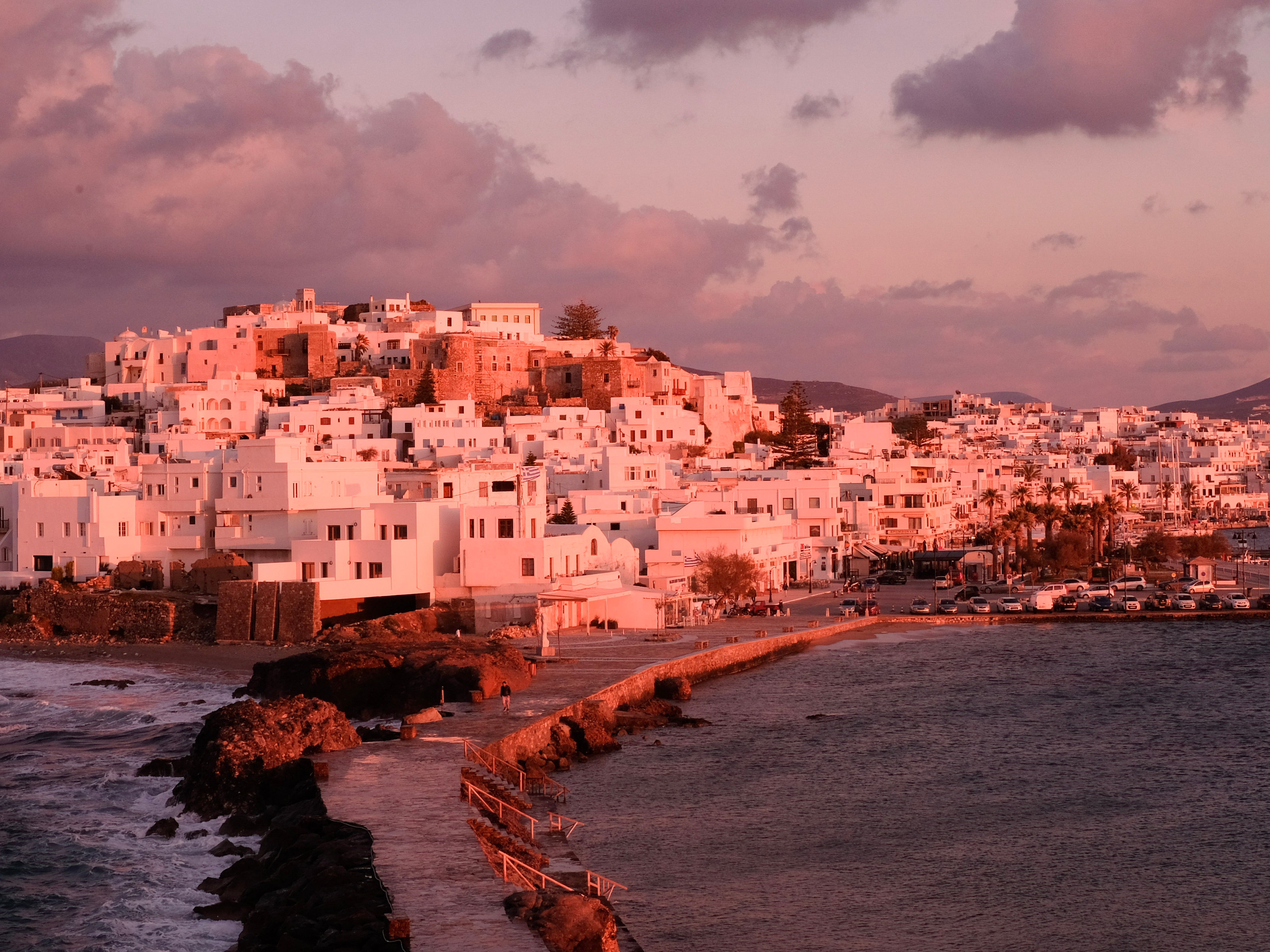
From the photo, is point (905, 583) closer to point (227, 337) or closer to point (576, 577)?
point (576, 577)

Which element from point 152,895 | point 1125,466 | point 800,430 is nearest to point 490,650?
point 152,895

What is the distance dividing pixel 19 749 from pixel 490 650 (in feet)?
35.8

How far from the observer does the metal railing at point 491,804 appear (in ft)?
75.8

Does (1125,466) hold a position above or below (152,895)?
above

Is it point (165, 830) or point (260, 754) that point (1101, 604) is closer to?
point (260, 754)

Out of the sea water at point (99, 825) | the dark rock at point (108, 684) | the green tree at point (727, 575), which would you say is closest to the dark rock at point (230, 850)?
the sea water at point (99, 825)

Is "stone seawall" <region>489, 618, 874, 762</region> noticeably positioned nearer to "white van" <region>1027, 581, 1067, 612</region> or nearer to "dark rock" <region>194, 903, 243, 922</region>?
"dark rock" <region>194, 903, 243, 922</region>

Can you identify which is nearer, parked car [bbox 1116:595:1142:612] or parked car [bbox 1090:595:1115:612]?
parked car [bbox 1090:595:1115:612]

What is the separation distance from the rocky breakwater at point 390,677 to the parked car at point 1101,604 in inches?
1240

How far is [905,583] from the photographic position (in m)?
70.2

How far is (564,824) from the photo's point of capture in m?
25.2

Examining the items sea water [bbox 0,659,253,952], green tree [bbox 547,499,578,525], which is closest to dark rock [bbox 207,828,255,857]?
sea water [bbox 0,659,253,952]

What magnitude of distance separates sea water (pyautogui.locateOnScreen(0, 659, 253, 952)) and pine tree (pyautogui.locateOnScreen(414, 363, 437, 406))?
49.1 m

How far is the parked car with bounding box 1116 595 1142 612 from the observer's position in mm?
61469
